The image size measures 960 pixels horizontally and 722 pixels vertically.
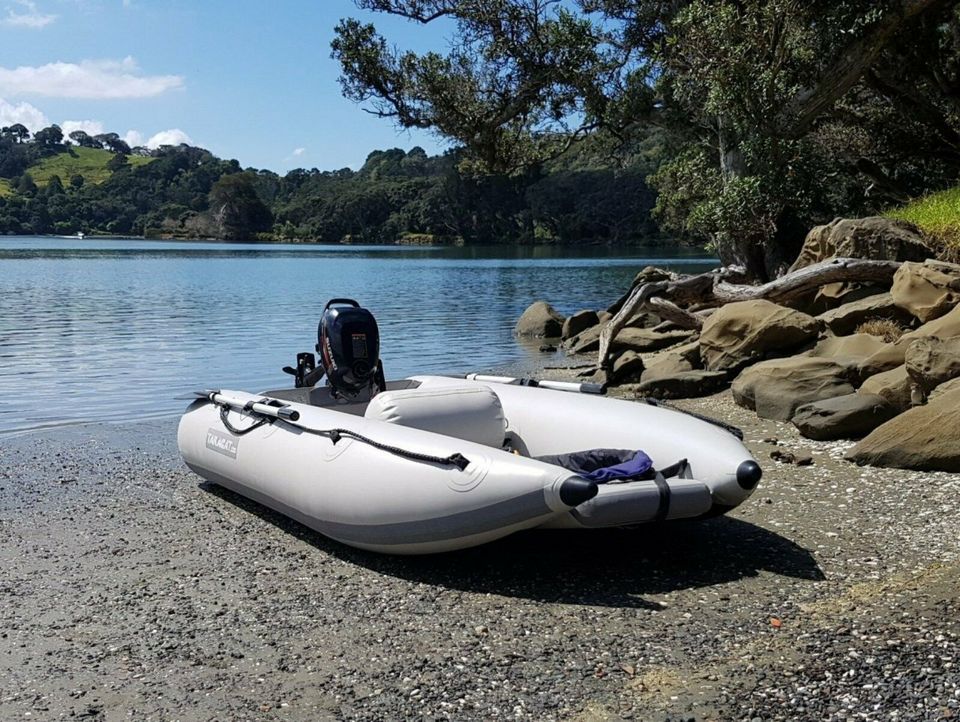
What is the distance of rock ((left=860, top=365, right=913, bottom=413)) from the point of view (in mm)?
8352

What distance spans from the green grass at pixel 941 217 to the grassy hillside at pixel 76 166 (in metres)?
163

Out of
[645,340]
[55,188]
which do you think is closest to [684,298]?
[645,340]

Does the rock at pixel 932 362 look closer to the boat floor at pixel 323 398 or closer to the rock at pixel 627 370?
the boat floor at pixel 323 398

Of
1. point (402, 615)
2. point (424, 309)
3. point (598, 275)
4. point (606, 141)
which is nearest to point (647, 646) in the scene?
point (402, 615)

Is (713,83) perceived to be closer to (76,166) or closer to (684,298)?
(684,298)

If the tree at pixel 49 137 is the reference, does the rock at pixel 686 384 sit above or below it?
below

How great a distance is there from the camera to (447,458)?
5379 millimetres

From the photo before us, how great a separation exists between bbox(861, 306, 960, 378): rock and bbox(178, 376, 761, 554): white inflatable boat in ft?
11.9

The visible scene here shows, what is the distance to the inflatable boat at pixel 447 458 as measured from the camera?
5195 millimetres

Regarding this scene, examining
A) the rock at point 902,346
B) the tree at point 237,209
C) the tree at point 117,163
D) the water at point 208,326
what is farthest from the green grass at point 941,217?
the tree at point 117,163

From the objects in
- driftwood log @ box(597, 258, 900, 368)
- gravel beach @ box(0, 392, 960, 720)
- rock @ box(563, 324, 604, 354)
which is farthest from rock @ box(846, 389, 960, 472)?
rock @ box(563, 324, 604, 354)

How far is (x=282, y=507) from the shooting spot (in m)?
6.39

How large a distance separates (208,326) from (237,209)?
111 meters

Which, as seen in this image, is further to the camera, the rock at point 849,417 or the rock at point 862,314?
the rock at point 862,314
